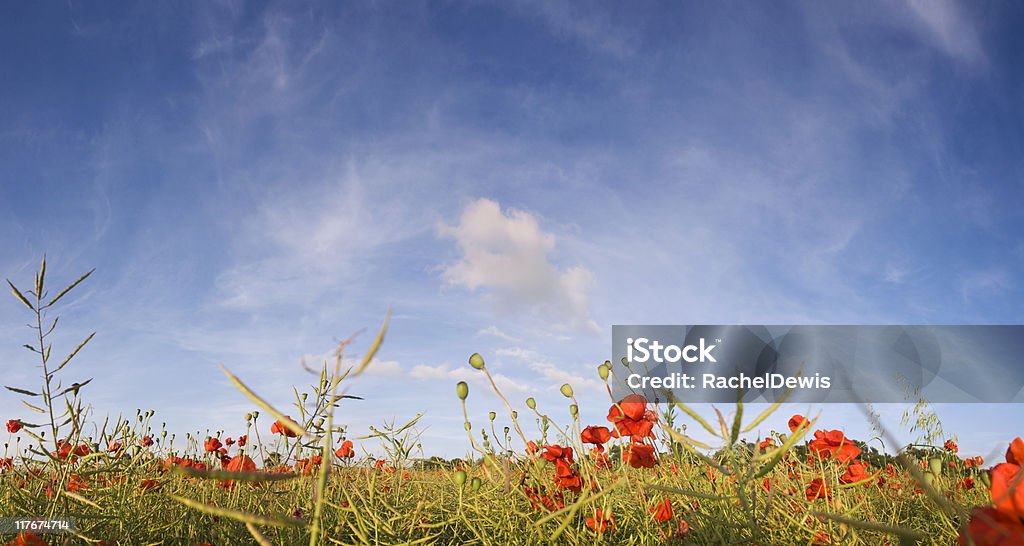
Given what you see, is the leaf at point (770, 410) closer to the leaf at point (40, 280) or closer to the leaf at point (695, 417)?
the leaf at point (695, 417)

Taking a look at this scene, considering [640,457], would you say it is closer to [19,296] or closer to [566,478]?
[566,478]

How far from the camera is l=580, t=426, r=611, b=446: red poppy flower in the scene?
7.14 ft

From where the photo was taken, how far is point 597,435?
2189 mm

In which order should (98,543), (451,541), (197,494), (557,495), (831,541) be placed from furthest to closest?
(197,494) → (451,541) → (557,495) → (98,543) → (831,541)

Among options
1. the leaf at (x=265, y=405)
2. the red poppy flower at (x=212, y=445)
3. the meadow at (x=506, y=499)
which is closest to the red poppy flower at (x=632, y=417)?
the meadow at (x=506, y=499)

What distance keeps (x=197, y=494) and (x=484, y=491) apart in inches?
52.1

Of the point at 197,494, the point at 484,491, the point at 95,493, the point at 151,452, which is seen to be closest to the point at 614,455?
the point at 484,491

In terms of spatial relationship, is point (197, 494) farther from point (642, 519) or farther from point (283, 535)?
point (642, 519)

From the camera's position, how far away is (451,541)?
7.49 feet

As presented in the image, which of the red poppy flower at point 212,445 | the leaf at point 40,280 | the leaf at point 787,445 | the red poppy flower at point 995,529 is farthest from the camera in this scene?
the red poppy flower at point 212,445

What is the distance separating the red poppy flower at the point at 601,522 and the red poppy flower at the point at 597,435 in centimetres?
23

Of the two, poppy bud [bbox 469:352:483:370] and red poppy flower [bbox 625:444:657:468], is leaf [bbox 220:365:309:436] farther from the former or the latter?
red poppy flower [bbox 625:444:657:468]

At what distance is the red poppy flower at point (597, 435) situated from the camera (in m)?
2.18

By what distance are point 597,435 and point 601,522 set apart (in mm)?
429
